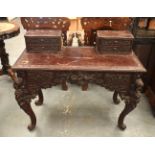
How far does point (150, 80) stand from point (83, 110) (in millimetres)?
830

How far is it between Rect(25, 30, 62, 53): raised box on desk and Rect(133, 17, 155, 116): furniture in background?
89cm

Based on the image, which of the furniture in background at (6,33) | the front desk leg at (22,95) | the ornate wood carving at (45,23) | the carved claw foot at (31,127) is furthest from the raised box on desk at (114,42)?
the furniture in background at (6,33)

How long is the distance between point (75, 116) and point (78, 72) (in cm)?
69

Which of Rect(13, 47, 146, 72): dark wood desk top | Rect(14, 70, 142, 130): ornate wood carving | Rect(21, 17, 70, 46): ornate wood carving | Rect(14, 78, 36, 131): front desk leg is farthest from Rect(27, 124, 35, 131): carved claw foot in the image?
Rect(21, 17, 70, 46): ornate wood carving

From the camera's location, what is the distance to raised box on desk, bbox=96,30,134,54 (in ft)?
4.83

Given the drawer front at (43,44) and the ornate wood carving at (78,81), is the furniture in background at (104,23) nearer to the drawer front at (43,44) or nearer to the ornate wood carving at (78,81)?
the drawer front at (43,44)

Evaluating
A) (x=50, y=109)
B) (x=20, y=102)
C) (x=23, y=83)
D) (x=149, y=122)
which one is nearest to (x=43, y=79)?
(x=23, y=83)

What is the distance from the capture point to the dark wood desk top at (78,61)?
1.36 m

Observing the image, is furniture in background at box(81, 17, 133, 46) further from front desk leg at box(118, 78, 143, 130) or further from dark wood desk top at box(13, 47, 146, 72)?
front desk leg at box(118, 78, 143, 130)

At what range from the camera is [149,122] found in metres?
1.87
